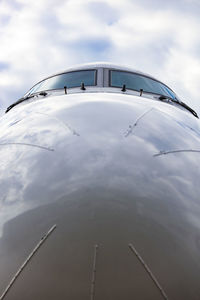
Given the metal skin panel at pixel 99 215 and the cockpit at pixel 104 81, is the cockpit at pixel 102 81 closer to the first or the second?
the cockpit at pixel 104 81

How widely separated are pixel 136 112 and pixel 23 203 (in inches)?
61.7

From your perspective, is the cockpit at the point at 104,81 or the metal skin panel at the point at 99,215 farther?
the cockpit at the point at 104,81

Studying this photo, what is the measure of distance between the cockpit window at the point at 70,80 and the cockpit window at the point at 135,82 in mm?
421

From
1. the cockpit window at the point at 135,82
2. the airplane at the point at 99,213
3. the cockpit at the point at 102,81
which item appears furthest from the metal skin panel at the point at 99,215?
the cockpit window at the point at 135,82

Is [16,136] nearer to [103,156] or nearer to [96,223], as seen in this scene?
[103,156]

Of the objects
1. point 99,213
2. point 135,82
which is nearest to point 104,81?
point 135,82

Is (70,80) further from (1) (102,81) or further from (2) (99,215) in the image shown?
(2) (99,215)

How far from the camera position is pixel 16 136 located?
9.82 ft

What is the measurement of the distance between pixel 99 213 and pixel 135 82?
5345 mm

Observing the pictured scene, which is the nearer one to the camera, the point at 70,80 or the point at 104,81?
the point at 104,81

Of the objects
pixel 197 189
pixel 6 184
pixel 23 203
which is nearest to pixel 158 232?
pixel 197 189

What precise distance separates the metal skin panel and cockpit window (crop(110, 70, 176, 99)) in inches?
158

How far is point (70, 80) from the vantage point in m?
7.07

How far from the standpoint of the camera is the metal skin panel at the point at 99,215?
190 cm
